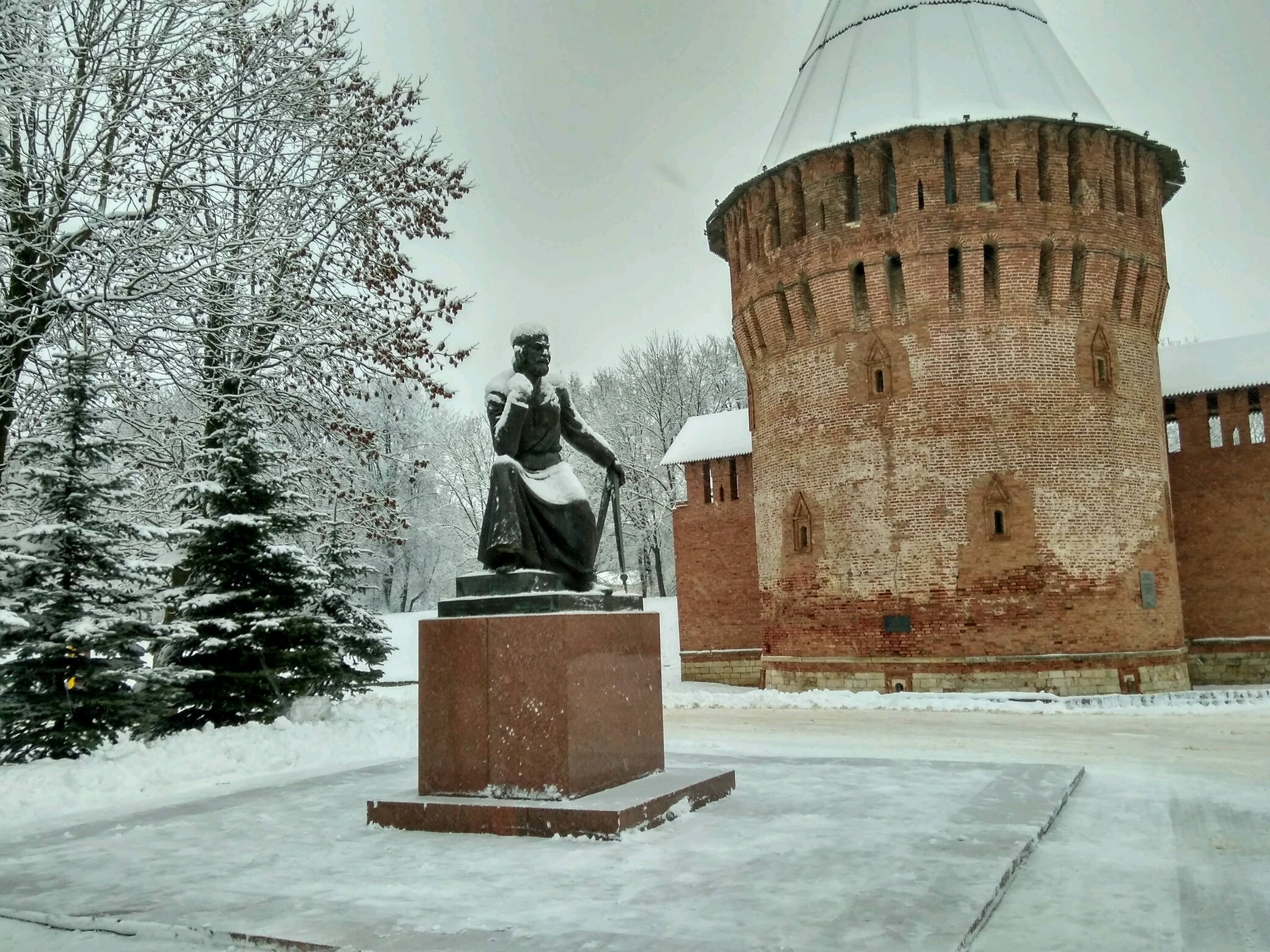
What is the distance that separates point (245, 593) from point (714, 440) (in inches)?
614

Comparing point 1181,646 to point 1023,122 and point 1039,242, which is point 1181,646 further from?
point 1023,122

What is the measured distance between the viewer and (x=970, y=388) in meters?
18.7

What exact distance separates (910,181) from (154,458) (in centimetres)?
1383

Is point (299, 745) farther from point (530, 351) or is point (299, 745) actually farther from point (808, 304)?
point (808, 304)

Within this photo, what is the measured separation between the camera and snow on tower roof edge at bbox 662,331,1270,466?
21969 millimetres

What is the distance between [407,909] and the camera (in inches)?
173

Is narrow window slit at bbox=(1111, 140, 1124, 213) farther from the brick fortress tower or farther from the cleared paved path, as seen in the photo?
the cleared paved path

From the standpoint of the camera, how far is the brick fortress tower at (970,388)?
1848 cm

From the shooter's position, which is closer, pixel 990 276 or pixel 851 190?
pixel 990 276

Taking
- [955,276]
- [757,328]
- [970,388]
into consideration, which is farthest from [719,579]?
[955,276]

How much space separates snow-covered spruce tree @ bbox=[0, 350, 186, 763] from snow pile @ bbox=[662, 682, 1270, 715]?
29.7ft

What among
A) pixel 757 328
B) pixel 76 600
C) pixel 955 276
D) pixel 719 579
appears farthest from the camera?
pixel 719 579

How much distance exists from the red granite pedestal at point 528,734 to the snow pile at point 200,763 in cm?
282

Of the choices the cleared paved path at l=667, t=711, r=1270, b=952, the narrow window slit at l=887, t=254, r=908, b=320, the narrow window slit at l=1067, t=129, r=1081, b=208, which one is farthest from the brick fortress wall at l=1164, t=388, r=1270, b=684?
the cleared paved path at l=667, t=711, r=1270, b=952
